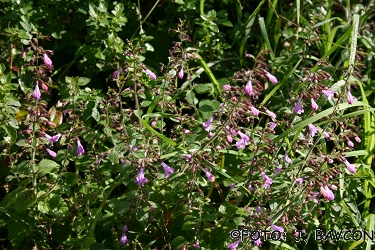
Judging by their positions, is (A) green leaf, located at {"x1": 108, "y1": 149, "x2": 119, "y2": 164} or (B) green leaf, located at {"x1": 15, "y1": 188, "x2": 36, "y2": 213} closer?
(A) green leaf, located at {"x1": 108, "y1": 149, "x2": 119, "y2": 164}

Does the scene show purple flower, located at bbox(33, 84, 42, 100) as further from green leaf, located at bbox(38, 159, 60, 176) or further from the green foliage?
green leaf, located at bbox(38, 159, 60, 176)

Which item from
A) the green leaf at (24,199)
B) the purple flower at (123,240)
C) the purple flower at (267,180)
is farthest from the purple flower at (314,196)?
the green leaf at (24,199)

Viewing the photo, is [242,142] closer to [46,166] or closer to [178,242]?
[178,242]

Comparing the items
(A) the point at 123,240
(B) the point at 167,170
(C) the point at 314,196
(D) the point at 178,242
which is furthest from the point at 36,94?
(C) the point at 314,196

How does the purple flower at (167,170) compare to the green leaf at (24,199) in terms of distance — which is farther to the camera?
the green leaf at (24,199)

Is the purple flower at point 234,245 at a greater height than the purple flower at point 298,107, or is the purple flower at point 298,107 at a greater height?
the purple flower at point 298,107

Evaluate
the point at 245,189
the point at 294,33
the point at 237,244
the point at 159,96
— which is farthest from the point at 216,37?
the point at 237,244

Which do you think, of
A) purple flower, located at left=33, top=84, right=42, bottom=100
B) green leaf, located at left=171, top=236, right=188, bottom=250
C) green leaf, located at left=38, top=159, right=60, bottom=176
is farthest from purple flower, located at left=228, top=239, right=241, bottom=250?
purple flower, located at left=33, top=84, right=42, bottom=100

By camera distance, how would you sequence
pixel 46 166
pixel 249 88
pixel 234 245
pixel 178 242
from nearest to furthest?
pixel 249 88
pixel 234 245
pixel 178 242
pixel 46 166

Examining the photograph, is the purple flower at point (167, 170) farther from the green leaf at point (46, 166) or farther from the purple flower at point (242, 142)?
the green leaf at point (46, 166)

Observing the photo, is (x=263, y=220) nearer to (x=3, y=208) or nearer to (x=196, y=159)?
(x=196, y=159)

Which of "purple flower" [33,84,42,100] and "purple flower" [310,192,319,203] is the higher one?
"purple flower" [33,84,42,100]
